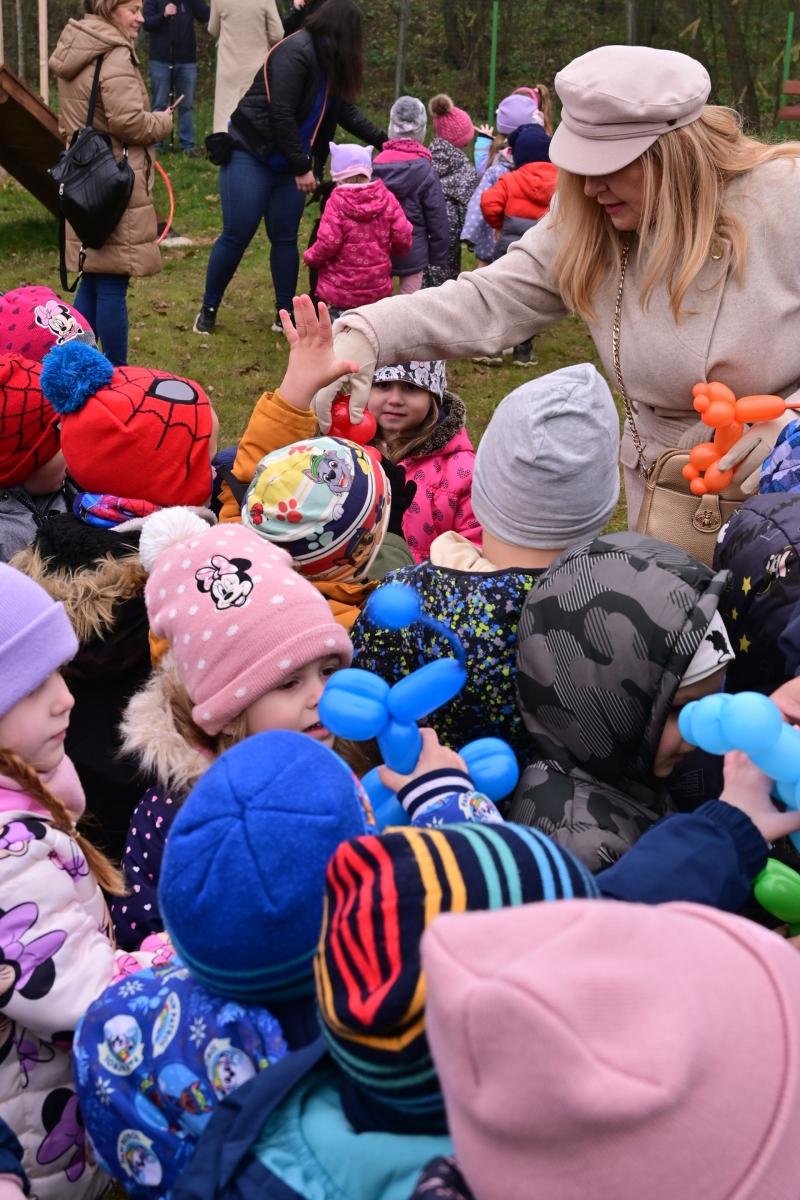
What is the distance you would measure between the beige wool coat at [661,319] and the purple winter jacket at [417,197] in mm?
4109

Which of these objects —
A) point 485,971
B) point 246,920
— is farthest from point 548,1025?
point 246,920

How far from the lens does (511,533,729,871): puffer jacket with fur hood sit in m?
1.68

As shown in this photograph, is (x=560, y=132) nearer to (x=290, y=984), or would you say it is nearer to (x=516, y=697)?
(x=516, y=697)

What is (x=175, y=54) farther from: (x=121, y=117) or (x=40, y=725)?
(x=40, y=725)

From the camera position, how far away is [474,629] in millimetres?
2008

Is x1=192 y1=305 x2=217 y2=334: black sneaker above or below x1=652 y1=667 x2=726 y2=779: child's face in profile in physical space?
below

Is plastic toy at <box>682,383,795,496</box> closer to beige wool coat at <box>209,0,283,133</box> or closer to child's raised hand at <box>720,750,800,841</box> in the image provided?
child's raised hand at <box>720,750,800,841</box>

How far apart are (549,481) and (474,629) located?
0.32m

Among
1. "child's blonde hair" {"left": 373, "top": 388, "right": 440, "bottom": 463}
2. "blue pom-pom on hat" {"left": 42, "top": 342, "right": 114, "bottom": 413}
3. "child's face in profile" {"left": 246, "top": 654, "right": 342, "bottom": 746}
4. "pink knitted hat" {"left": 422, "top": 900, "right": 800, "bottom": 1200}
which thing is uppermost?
"pink knitted hat" {"left": 422, "top": 900, "right": 800, "bottom": 1200}

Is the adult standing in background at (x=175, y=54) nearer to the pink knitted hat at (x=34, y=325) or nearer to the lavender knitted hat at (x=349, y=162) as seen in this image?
the lavender knitted hat at (x=349, y=162)

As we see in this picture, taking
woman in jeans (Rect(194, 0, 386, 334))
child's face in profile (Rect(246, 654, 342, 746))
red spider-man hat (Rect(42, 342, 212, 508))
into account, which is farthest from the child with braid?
woman in jeans (Rect(194, 0, 386, 334))

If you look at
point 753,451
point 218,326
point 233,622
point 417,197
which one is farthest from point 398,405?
point 218,326

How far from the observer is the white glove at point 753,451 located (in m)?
2.41

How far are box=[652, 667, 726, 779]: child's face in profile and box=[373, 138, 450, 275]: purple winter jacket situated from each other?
552 centimetres
